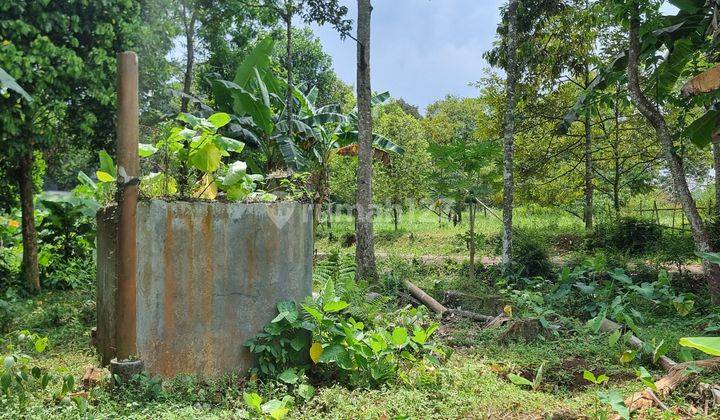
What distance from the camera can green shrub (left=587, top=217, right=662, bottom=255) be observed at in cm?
1109

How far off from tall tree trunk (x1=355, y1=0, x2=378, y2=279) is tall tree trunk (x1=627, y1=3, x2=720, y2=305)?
385 cm

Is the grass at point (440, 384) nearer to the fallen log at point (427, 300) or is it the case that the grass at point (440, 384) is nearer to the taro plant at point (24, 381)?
the taro plant at point (24, 381)

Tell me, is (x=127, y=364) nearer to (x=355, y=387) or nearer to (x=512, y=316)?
(x=355, y=387)

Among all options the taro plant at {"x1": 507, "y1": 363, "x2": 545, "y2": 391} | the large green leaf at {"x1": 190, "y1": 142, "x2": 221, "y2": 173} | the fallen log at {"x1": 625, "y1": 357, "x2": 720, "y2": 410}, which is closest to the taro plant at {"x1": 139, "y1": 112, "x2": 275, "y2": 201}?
the large green leaf at {"x1": 190, "y1": 142, "x2": 221, "y2": 173}

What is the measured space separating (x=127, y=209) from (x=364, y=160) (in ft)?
17.4

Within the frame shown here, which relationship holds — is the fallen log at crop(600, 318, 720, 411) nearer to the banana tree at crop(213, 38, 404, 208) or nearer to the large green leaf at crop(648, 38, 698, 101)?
the large green leaf at crop(648, 38, 698, 101)

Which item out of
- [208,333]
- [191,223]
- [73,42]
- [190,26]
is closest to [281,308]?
[208,333]

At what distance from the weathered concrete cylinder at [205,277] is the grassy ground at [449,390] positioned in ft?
0.81

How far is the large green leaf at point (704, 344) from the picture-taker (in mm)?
2416

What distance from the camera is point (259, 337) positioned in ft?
14.7

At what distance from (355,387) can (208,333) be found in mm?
1221

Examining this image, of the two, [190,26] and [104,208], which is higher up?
[190,26]

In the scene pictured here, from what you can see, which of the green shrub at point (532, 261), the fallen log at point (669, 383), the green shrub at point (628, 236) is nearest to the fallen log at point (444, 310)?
the green shrub at point (532, 261)

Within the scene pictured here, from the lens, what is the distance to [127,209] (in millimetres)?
4027
